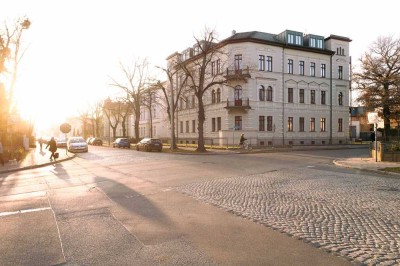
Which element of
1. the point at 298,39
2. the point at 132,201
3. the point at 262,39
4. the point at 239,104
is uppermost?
the point at 298,39

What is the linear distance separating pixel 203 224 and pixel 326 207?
3178mm

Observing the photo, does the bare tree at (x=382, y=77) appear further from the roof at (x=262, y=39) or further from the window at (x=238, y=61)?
the window at (x=238, y=61)

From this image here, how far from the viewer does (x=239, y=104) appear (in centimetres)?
3994

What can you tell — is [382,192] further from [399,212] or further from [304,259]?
[304,259]

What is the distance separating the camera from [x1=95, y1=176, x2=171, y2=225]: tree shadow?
6.73m

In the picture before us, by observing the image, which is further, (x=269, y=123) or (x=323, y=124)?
(x=323, y=124)

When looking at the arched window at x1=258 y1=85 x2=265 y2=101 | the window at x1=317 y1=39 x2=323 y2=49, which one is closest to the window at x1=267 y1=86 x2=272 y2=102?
the arched window at x1=258 y1=85 x2=265 y2=101

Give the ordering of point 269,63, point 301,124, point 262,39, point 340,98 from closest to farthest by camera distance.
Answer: point 262,39
point 269,63
point 301,124
point 340,98

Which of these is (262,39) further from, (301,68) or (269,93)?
(301,68)

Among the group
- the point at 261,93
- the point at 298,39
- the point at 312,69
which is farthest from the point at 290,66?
the point at 261,93

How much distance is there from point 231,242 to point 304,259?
1191 millimetres

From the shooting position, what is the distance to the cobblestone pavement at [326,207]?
4906 mm

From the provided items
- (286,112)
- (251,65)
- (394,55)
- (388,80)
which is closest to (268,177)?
(251,65)

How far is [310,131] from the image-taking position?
4497 centimetres
